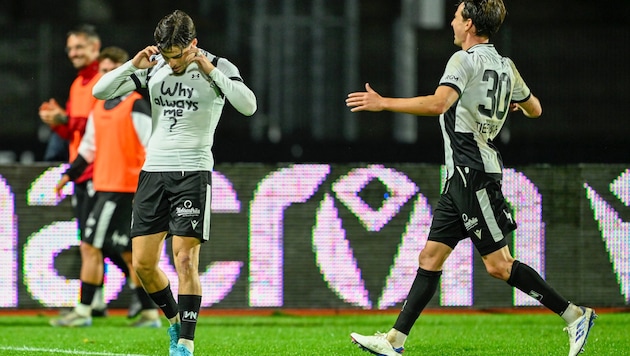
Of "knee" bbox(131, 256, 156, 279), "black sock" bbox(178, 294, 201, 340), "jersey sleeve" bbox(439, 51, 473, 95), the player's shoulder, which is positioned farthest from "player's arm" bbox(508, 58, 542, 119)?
the player's shoulder

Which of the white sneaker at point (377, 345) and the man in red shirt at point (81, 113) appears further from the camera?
the man in red shirt at point (81, 113)

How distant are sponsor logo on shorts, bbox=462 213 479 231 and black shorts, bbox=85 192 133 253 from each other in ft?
10.6

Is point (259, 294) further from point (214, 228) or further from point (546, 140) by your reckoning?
point (546, 140)

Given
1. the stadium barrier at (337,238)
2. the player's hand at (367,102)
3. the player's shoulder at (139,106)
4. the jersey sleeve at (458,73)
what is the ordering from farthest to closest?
1. the stadium barrier at (337,238)
2. the player's shoulder at (139,106)
3. the jersey sleeve at (458,73)
4. the player's hand at (367,102)

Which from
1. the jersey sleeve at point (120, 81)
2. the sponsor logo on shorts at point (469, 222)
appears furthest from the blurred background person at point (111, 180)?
the sponsor logo on shorts at point (469, 222)

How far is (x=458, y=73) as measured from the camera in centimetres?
582

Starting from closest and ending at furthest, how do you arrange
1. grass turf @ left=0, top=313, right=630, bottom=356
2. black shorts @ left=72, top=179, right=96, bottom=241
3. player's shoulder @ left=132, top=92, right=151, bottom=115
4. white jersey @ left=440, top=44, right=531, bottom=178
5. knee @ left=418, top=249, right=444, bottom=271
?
white jersey @ left=440, top=44, right=531, bottom=178
knee @ left=418, top=249, right=444, bottom=271
grass turf @ left=0, top=313, right=630, bottom=356
player's shoulder @ left=132, top=92, right=151, bottom=115
black shorts @ left=72, top=179, right=96, bottom=241

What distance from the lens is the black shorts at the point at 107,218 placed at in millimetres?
8359

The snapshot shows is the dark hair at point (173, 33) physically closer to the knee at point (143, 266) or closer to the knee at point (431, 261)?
the knee at point (143, 266)

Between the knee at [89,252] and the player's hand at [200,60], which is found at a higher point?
the player's hand at [200,60]

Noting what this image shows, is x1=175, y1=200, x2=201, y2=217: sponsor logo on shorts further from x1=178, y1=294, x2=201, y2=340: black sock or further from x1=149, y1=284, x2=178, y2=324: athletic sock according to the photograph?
x1=149, y1=284, x2=178, y2=324: athletic sock

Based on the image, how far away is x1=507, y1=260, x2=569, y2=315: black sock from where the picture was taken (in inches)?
238

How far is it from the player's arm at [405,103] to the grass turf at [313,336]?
5.66 feet

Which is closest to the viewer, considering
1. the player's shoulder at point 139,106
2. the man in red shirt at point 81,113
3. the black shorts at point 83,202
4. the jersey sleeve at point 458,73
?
the jersey sleeve at point 458,73
